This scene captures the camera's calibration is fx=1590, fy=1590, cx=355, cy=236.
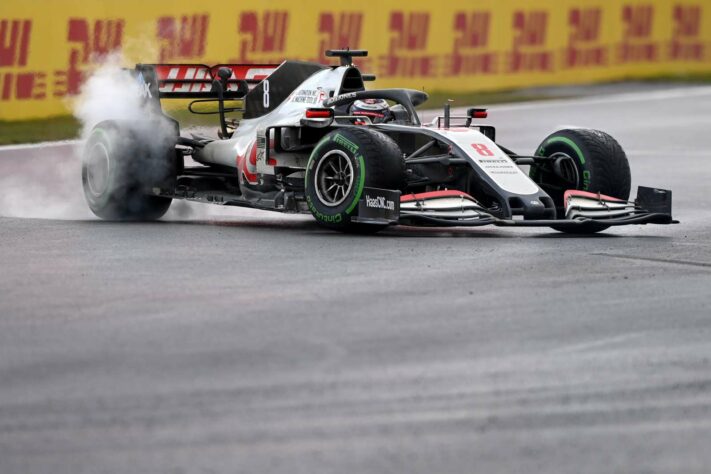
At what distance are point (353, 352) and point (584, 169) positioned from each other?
17.6 ft

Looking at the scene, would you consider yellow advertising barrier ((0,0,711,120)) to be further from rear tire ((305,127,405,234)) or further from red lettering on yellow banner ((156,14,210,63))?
rear tire ((305,127,405,234))

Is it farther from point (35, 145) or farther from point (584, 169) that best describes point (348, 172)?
point (35, 145)

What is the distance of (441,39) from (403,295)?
1734 centimetres

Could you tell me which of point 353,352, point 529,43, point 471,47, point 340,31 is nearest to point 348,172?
point 353,352

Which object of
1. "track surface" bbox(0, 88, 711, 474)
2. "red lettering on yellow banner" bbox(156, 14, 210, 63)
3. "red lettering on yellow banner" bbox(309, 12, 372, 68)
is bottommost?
"track surface" bbox(0, 88, 711, 474)

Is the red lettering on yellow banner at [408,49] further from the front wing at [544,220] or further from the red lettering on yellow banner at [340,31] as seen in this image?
the front wing at [544,220]

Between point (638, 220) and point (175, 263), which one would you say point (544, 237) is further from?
point (175, 263)

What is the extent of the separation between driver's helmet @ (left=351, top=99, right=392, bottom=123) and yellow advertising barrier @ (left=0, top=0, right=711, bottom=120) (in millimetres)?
7964

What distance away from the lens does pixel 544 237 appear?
35.7 ft

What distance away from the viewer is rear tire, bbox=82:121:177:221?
41.4 feet

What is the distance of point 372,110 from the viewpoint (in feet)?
39.2

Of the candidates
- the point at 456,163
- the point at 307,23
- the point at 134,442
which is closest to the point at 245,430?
the point at 134,442

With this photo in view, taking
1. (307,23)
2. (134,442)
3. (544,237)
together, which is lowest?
(134,442)

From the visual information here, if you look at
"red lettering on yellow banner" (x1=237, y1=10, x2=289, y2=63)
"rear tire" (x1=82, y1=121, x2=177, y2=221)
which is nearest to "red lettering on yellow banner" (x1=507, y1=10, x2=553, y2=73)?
"red lettering on yellow banner" (x1=237, y1=10, x2=289, y2=63)
